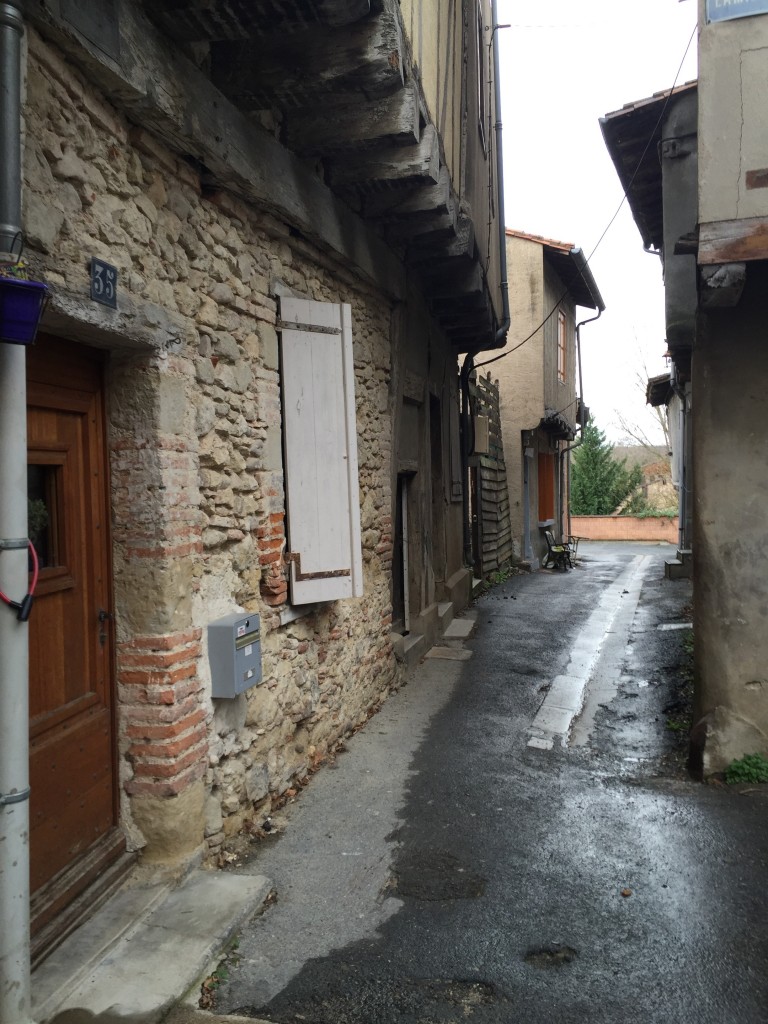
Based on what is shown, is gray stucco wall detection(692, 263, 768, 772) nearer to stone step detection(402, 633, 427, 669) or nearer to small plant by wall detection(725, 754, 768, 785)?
small plant by wall detection(725, 754, 768, 785)

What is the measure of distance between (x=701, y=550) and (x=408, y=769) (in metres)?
2.34

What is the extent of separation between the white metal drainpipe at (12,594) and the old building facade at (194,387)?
349mm

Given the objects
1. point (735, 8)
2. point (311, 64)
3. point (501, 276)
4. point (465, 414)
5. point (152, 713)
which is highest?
point (501, 276)

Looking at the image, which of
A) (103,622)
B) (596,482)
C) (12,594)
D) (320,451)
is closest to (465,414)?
(320,451)

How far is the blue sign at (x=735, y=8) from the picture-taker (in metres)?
4.31

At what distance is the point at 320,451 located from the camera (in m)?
4.70

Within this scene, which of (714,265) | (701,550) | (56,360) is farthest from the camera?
(701,550)

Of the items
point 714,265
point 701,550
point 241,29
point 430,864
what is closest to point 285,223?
point 241,29

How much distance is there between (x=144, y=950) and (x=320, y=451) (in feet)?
9.05

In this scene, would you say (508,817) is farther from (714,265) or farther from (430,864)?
(714,265)

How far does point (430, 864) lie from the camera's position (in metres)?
3.76

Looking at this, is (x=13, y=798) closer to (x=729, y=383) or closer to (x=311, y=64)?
(x=311, y=64)

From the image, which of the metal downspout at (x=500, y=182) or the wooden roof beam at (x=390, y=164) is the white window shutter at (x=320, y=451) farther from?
the metal downspout at (x=500, y=182)

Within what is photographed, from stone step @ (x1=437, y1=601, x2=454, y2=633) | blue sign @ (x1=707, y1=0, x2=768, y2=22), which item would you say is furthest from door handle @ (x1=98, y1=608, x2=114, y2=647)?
stone step @ (x1=437, y1=601, x2=454, y2=633)
